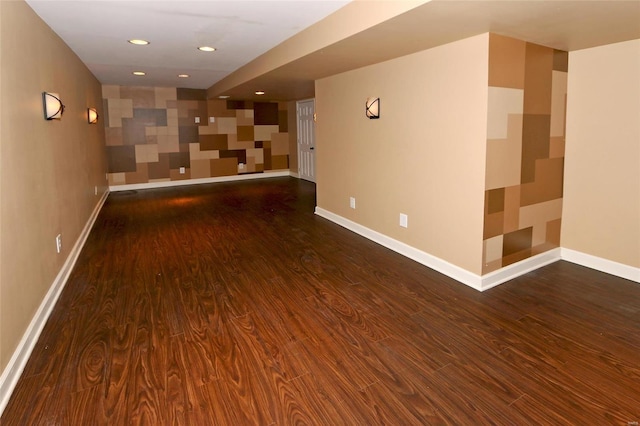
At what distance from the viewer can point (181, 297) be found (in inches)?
121

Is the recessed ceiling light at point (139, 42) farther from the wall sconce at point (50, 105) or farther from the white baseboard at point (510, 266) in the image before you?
the white baseboard at point (510, 266)

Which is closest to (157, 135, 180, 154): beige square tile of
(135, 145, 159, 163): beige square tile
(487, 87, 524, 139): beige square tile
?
(135, 145, 159, 163): beige square tile

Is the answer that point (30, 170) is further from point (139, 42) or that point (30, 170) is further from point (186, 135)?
point (186, 135)

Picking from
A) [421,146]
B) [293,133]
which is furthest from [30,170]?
[293,133]

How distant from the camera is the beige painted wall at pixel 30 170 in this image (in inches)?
83.7

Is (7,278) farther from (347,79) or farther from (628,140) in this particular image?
(628,140)

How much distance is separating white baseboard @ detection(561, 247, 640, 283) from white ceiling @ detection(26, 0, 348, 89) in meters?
3.09

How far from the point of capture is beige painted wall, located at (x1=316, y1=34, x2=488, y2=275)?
3.10 meters

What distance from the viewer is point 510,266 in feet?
11.0

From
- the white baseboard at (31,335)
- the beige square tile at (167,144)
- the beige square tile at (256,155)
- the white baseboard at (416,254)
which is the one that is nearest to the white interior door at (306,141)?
the beige square tile at (256,155)

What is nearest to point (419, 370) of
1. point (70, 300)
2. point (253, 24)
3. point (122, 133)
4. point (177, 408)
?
point (177, 408)

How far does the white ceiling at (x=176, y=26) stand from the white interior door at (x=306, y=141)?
12.5ft

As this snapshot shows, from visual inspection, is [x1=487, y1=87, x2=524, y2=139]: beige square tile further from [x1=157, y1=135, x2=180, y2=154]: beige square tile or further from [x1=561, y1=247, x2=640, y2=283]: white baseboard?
[x1=157, y1=135, x2=180, y2=154]: beige square tile

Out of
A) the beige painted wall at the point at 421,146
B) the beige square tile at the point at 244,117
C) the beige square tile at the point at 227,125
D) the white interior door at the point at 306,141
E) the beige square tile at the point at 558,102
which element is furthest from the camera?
the beige square tile at the point at 244,117
